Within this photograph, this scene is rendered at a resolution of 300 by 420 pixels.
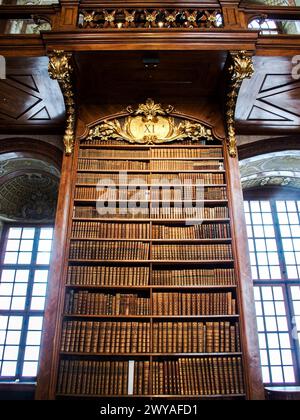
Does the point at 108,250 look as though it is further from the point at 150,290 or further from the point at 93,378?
the point at 93,378

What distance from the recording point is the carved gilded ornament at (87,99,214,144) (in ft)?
12.9

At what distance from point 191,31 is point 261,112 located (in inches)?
53.7

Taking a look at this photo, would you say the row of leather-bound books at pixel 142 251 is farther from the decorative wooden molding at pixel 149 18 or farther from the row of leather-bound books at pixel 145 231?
the decorative wooden molding at pixel 149 18

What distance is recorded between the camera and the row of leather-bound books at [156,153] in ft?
12.7

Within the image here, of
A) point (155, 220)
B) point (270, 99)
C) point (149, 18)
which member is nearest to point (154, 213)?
point (155, 220)

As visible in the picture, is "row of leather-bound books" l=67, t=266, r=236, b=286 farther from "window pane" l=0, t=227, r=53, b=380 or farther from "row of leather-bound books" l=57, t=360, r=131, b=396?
"window pane" l=0, t=227, r=53, b=380

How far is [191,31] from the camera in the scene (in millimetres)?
3373

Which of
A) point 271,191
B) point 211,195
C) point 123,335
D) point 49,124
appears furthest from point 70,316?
point 271,191

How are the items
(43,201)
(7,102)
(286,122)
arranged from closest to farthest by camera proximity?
(7,102)
(286,122)
(43,201)

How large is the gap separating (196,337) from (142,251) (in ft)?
3.13

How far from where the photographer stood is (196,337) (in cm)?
307

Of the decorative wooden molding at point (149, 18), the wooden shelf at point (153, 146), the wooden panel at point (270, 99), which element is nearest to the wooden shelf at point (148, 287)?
the wooden shelf at point (153, 146)

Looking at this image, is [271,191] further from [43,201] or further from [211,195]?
[43,201]
